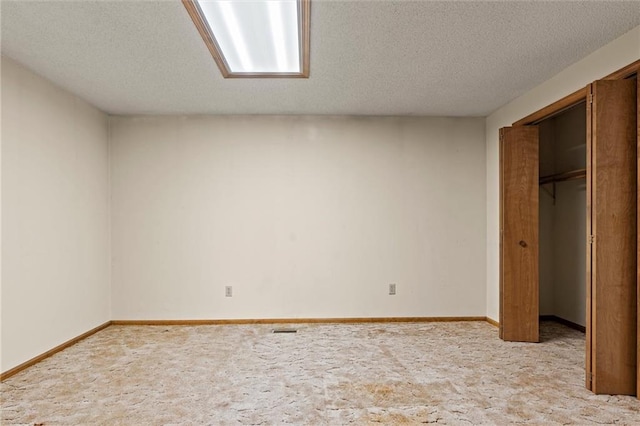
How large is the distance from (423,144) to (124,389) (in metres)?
3.86

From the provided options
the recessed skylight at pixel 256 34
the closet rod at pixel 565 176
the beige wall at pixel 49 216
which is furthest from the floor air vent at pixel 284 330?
the closet rod at pixel 565 176

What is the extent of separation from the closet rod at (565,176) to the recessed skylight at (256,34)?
2.94m

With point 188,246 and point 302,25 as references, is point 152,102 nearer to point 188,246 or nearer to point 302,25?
point 188,246

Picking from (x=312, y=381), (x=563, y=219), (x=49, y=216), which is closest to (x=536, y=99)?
(x=563, y=219)

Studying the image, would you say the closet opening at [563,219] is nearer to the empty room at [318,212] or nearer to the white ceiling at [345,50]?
the empty room at [318,212]

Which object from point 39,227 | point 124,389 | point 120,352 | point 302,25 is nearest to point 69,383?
point 124,389

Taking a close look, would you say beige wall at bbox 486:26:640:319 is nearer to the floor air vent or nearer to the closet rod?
the closet rod

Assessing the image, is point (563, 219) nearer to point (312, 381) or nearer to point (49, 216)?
point (312, 381)

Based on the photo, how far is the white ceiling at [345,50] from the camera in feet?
7.60

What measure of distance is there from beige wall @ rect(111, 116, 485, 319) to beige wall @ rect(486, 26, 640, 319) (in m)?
0.14

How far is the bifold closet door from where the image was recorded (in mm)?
2602

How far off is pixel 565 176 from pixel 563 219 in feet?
2.42

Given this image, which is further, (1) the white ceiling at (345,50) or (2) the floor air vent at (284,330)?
(2) the floor air vent at (284,330)

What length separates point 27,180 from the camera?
125 inches
